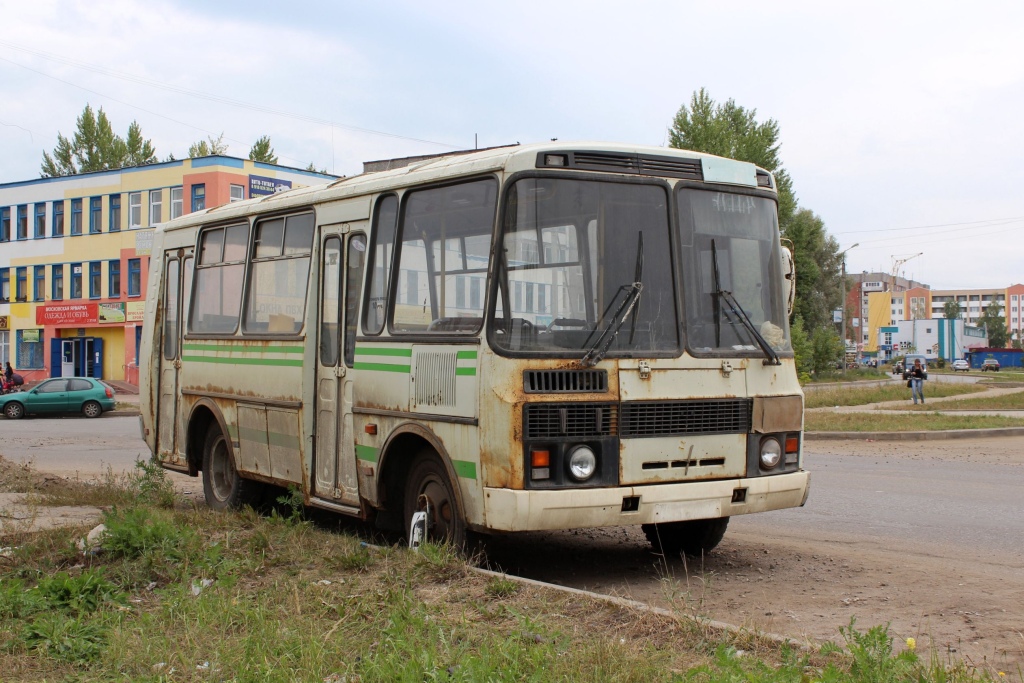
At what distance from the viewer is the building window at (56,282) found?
58.0m

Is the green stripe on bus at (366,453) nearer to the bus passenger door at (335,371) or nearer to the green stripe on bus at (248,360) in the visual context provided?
the bus passenger door at (335,371)

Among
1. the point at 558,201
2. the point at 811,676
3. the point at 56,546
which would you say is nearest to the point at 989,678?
the point at 811,676

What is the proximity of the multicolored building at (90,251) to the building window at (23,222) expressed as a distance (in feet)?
0.19

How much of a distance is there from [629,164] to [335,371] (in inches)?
118

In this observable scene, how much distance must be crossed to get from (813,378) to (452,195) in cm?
5365

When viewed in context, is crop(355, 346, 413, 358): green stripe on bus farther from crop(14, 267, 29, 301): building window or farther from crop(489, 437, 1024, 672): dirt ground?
crop(14, 267, 29, 301): building window

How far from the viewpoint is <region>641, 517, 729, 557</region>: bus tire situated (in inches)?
331

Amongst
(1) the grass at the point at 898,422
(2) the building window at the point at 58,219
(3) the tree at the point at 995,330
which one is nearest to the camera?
(1) the grass at the point at 898,422

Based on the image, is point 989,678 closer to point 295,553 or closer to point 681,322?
point 681,322

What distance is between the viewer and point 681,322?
24.5 feet

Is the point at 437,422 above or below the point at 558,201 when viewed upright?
below

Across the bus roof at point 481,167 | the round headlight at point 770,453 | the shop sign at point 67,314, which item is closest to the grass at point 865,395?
the bus roof at point 481,167

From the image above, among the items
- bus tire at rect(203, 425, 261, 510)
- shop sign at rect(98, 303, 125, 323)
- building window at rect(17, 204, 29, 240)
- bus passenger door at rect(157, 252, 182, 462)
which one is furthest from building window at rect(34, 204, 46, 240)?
bus tire at rect(203, 425, 261, 510)

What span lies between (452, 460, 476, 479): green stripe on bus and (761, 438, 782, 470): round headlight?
1.98m
